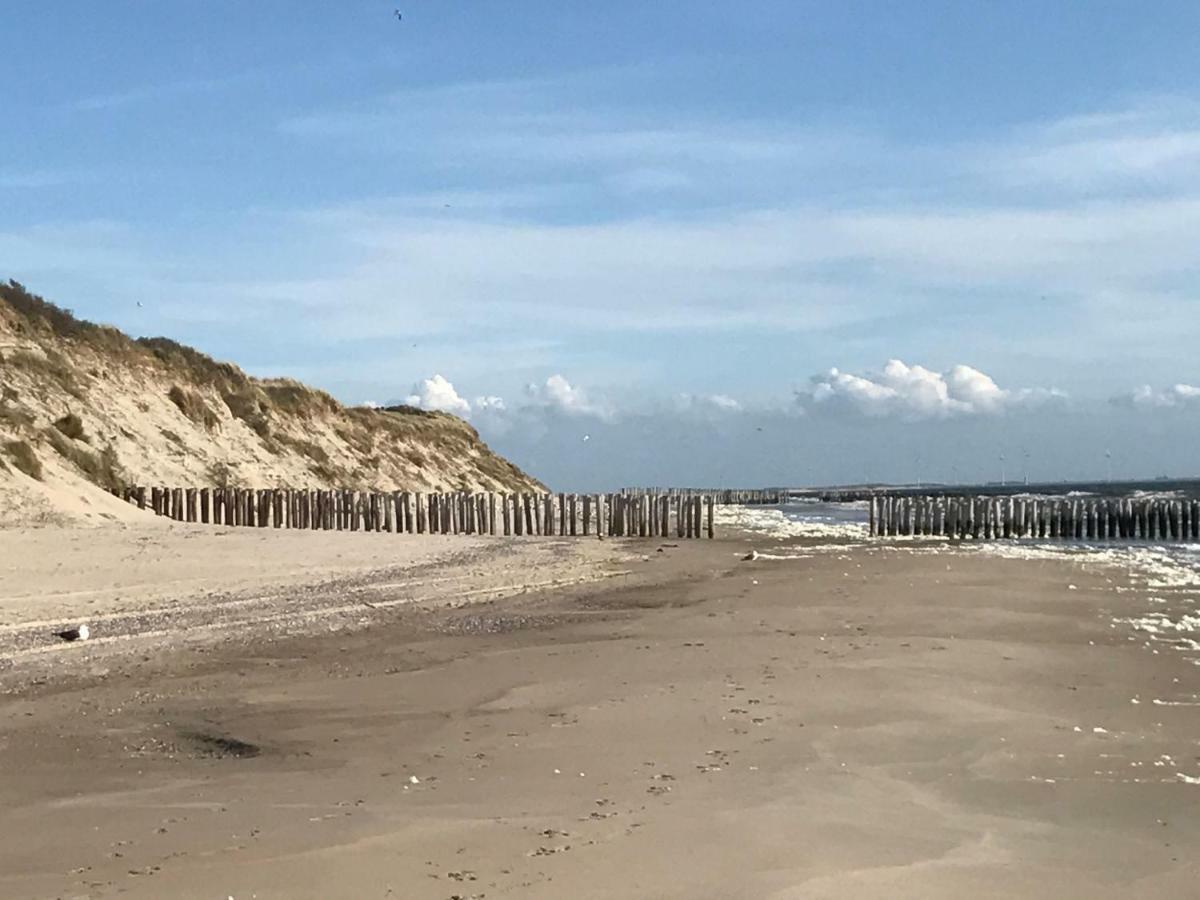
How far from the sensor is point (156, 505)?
34156mm

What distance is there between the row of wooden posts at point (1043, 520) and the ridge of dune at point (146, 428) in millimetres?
22053

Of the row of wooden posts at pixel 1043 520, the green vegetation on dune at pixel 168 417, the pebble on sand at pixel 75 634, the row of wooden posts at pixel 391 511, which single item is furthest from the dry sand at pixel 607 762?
the row of wooden posts at pixel 1043 520

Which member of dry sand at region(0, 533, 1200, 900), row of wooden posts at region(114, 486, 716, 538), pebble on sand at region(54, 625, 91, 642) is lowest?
dry sand at region(0, 533, 1200, 900)

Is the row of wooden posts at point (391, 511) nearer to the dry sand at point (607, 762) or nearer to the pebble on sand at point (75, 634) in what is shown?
the dry sand at point (607, 762)

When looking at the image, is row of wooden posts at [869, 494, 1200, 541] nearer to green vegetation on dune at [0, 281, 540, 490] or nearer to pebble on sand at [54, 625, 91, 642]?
green vegetation on dune at [0, 281, 540, 490]

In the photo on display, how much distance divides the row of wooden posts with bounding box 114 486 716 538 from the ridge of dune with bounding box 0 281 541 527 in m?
2.29

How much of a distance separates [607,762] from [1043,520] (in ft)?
114

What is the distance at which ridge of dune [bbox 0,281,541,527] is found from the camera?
28.8m

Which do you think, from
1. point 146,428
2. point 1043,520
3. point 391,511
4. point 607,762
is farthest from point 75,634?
point 1043,520

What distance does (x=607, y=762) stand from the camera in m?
6.97

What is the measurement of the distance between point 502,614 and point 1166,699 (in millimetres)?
7886

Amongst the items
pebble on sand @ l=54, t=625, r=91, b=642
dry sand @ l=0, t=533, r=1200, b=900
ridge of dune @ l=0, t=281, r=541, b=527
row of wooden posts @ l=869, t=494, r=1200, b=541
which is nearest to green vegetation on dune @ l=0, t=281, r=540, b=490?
ridge of dune @ l=0, t=281, r=541, b=527

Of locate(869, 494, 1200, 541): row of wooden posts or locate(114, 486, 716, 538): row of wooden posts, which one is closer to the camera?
locate(114, 486, 716, 538): row of wooden posts

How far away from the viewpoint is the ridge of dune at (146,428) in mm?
Result: 28797
